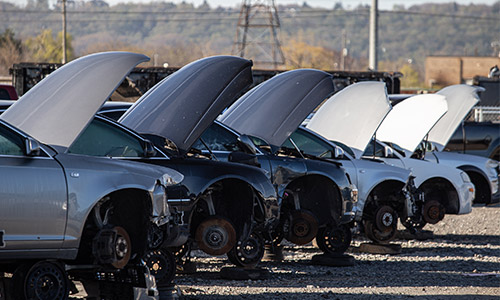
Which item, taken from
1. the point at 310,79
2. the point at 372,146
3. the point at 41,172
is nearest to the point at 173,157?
the point at 41,172

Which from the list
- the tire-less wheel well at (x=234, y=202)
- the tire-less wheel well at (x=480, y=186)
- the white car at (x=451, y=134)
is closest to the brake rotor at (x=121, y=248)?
the tire-less wheel well at (x=234, y=202)

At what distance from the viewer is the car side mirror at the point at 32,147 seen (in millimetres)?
6930

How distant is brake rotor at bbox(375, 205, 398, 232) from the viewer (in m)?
13.7

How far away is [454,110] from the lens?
17.4 meters

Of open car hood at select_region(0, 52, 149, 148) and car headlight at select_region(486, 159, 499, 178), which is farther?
car headlight at select_region(486, 159, 499, 178)

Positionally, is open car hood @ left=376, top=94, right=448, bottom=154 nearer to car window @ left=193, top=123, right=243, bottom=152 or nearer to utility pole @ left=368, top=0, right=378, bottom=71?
car window @ left=193, top=123, right=243, bottom=152

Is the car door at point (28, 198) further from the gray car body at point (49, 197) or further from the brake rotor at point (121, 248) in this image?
the brake rotor at point (121, 248)

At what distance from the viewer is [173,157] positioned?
366 inches

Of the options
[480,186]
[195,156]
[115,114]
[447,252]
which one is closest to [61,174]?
[195,156]

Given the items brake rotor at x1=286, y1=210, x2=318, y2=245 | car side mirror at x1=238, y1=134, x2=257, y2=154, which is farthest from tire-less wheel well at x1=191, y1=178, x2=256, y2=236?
brake rotor at x1=286, y1=210, x2=318, y2=245

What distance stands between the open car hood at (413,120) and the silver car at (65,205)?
8.40 metres

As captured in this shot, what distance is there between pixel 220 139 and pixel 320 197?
1959 millimetres

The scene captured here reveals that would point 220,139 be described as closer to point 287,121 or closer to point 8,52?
point 287,121

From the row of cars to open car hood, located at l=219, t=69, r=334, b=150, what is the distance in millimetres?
16
